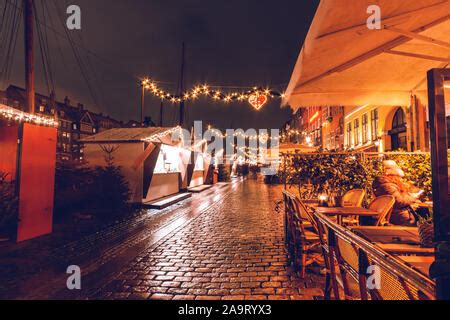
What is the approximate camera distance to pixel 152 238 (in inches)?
249

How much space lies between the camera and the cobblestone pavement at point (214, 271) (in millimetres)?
3551

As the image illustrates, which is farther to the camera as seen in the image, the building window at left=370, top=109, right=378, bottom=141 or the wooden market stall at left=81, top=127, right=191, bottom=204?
the building window at left=370, top=109, right=378, bottom=141

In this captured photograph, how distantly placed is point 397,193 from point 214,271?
3.78m

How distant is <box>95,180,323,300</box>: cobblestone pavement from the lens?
3551 mm

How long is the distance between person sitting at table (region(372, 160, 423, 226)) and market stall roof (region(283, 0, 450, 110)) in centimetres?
177

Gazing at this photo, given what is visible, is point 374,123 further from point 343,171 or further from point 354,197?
point 354,197

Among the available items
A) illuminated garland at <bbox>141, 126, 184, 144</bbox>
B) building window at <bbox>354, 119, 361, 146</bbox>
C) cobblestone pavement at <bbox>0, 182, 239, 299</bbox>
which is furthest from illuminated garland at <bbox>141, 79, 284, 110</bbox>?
building window at <bbox>354, 119, 361, 146</bbox>

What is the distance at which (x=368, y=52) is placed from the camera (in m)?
4.04

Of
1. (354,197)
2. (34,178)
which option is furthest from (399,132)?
(34,178)

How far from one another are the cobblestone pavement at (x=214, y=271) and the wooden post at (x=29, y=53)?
7.00 meters

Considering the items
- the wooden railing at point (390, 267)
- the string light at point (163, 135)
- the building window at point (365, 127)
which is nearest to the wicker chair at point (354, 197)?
the wooden railing at point (390, 267)

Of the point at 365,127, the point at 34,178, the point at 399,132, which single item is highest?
the point at 365,127

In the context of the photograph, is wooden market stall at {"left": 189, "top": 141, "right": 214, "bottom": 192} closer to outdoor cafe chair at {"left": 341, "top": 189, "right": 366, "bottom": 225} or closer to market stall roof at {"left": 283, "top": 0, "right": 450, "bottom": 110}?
outdoor cafe chair at {"left": 341, "top": 189, "right": 366, "bottom": 225}
